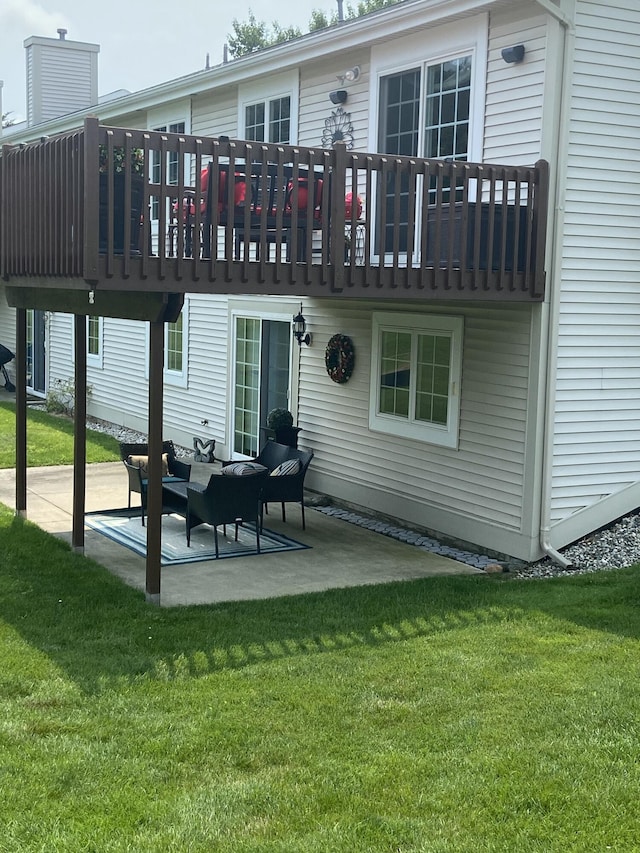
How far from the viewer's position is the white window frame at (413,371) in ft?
32.3

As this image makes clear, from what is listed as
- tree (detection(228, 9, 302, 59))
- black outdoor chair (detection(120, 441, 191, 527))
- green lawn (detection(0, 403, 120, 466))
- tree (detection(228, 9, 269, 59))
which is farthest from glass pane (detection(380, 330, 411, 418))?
tree (detection(228, 9, 269, 59))

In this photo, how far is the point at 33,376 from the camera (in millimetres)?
21500

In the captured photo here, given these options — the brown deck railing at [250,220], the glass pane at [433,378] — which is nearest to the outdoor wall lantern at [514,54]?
the brown deck railing at [250,220]

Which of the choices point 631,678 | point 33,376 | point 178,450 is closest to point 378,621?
point 631,678

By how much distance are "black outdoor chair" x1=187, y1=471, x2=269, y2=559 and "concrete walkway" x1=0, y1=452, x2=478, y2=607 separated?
0.38 meters

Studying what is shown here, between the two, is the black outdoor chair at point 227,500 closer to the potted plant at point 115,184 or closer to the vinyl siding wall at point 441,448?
the vinyl siding wall at point 441,448

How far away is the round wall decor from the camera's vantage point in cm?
1136

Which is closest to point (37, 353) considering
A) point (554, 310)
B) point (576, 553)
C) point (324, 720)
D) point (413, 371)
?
point (413, 371)

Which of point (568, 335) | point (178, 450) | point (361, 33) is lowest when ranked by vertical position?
point (178, 450)

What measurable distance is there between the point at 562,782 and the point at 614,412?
5345mm

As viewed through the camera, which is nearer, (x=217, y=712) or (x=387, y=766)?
(x=387, y=766)

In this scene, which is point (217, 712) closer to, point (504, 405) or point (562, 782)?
point (562, 782)

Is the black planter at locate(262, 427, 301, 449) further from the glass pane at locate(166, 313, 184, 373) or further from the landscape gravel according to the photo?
the glass pane at locate(166, 313, 184, 373)

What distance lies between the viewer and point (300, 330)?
39.4 feet
